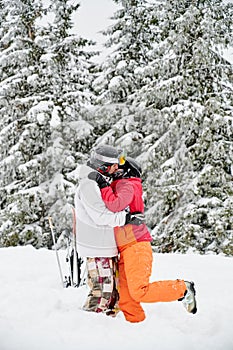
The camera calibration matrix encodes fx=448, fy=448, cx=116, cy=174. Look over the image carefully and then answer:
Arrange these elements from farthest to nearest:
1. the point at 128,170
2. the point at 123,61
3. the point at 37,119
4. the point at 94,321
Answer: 1. the point at 123,61
2. the point at 37,119
3. the point at 128,170
4. the point at 94,321

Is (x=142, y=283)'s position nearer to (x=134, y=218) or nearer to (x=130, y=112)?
(x=134, y=218)

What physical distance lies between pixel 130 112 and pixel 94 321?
10.7 m

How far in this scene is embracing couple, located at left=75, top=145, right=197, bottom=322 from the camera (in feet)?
12.7

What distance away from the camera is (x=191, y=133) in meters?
12.5

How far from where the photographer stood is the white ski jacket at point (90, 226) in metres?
3.84

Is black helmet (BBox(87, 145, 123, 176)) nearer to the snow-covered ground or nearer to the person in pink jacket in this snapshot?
the person in pink jacket

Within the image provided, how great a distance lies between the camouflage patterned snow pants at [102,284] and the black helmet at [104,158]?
819mm

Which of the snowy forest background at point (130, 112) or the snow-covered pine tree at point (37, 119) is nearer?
the snowy forest background at point (130, 112)

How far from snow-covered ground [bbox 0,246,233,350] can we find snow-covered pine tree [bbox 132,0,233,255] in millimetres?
5931

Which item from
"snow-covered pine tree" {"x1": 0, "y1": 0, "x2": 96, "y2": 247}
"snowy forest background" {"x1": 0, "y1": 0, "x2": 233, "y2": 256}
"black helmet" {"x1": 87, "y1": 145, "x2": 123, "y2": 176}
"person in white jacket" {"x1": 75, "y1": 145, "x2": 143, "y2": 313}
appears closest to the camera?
"person in white jacket" {"x1": 75, "y1": 145, "x2": 143, "y2": 313}

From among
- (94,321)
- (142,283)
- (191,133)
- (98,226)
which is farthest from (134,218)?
(191,133)

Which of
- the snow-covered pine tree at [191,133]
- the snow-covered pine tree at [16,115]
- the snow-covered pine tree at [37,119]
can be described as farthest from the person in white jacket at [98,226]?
the snow-covered pine tree at [16,115]

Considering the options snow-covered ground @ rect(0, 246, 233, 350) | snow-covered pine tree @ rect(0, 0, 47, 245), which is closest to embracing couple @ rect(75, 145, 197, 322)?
snow-covered ground @ rect(0, 246, 233, 350)

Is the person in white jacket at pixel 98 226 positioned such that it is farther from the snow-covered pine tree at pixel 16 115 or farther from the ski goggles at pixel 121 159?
the snow-covered pine tree at pixel 16 115
